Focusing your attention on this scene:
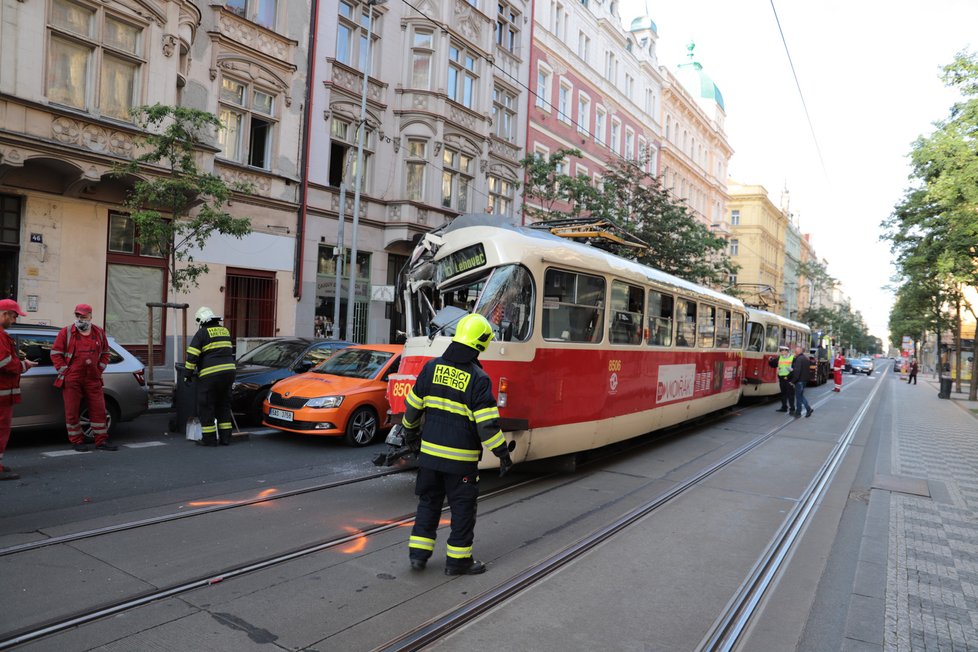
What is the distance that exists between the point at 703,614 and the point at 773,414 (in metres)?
14.2

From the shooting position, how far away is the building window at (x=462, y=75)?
78.8 ft

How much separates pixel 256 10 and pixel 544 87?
14.9m

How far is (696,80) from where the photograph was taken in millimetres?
55281

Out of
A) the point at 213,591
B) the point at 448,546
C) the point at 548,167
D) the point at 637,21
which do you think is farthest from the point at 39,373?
the point at 637,21

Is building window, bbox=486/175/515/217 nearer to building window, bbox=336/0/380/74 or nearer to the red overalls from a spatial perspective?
building window, bbox=336/0/380/74

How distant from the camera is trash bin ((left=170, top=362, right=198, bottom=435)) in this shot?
9.71 metres

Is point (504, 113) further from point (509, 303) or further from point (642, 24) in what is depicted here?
point (509, 303)

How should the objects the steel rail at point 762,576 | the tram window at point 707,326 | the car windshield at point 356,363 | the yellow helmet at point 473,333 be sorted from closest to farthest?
the steel rail at point 762,576 < the yellow helmet at point 473,333 < the car windshield at point 356,363 < the tram window at point 707,326

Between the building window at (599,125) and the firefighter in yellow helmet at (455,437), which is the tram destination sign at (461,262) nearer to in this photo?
the firefighter in yellow helmet at (455,437)

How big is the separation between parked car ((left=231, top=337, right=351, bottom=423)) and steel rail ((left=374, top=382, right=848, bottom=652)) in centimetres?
648

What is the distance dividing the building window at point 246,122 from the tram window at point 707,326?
1298 cm

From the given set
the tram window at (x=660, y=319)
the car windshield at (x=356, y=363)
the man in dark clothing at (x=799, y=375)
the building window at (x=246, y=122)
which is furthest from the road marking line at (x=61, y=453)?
the man in dark clothing at (x=799, y=375)

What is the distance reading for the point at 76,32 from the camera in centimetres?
1380

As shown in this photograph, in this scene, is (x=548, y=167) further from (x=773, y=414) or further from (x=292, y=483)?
(x=292, y=483)
